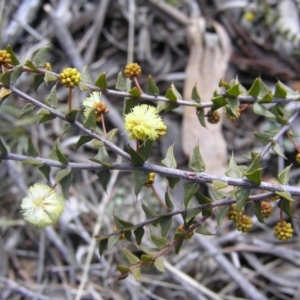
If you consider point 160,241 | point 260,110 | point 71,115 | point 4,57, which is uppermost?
point 4,57

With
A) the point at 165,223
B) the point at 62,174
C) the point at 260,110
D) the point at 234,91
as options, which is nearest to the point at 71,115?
the point at 62,174

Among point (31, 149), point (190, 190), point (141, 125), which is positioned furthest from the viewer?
point (31, 149)

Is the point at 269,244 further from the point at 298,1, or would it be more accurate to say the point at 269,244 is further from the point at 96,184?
the point at 298,1

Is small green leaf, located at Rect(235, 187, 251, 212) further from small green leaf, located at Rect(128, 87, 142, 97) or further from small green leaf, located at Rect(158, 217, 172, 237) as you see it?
small green leaf, located at Rect(128, 87, 142, 97)

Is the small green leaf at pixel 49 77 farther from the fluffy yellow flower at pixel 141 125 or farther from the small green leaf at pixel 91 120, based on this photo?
the fluffy yellow flower at pixel 141 125

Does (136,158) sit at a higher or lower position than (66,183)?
higher

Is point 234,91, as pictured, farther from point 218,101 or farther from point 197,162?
point 197,162

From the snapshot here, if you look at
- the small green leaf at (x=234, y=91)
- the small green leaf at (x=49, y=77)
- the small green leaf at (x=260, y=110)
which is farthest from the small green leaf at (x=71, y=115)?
the small green leaf at (x=260, y=110)

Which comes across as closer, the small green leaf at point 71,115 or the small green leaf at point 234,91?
A: the small green leaf at point 71,115
